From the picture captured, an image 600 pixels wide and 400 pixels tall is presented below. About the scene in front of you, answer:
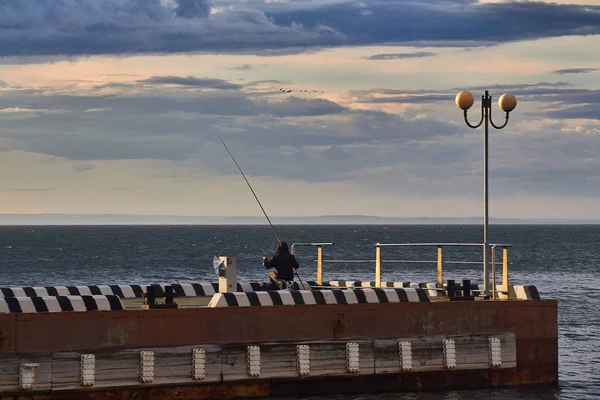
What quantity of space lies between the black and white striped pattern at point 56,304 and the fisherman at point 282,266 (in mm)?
5058

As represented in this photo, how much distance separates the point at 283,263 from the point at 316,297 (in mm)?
3097

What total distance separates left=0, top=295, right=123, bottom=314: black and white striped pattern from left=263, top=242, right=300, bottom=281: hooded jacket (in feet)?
16.5

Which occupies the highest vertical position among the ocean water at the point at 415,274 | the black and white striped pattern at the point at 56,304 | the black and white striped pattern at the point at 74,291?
the black and white striped pattern at the point at 56,304

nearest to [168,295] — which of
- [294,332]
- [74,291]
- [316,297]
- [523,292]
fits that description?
[294,332]

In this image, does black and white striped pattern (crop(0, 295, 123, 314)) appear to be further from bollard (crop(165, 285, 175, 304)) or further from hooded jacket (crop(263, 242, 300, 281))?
hooded jacket (crop(263, 242, 300, 281))

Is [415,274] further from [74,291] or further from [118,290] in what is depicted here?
[74,291]

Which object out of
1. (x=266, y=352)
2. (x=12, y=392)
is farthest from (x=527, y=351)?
(x=12, y=392)

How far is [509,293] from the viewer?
26.4 meters

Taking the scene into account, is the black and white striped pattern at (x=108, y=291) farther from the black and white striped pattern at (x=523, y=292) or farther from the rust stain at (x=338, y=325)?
the black and white striped pattern at (x=523, y=292)

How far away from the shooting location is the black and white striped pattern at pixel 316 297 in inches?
926

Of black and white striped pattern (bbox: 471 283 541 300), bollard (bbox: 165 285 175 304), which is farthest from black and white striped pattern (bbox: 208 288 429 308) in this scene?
black and white striped pattern (bbox: 471 283 541 300)

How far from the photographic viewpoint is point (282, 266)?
27.2 metres

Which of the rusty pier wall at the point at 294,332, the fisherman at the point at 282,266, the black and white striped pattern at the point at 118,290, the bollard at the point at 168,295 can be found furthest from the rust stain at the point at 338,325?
the black and white striped pattern at the point at 118,290

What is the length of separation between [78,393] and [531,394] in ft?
29.4
